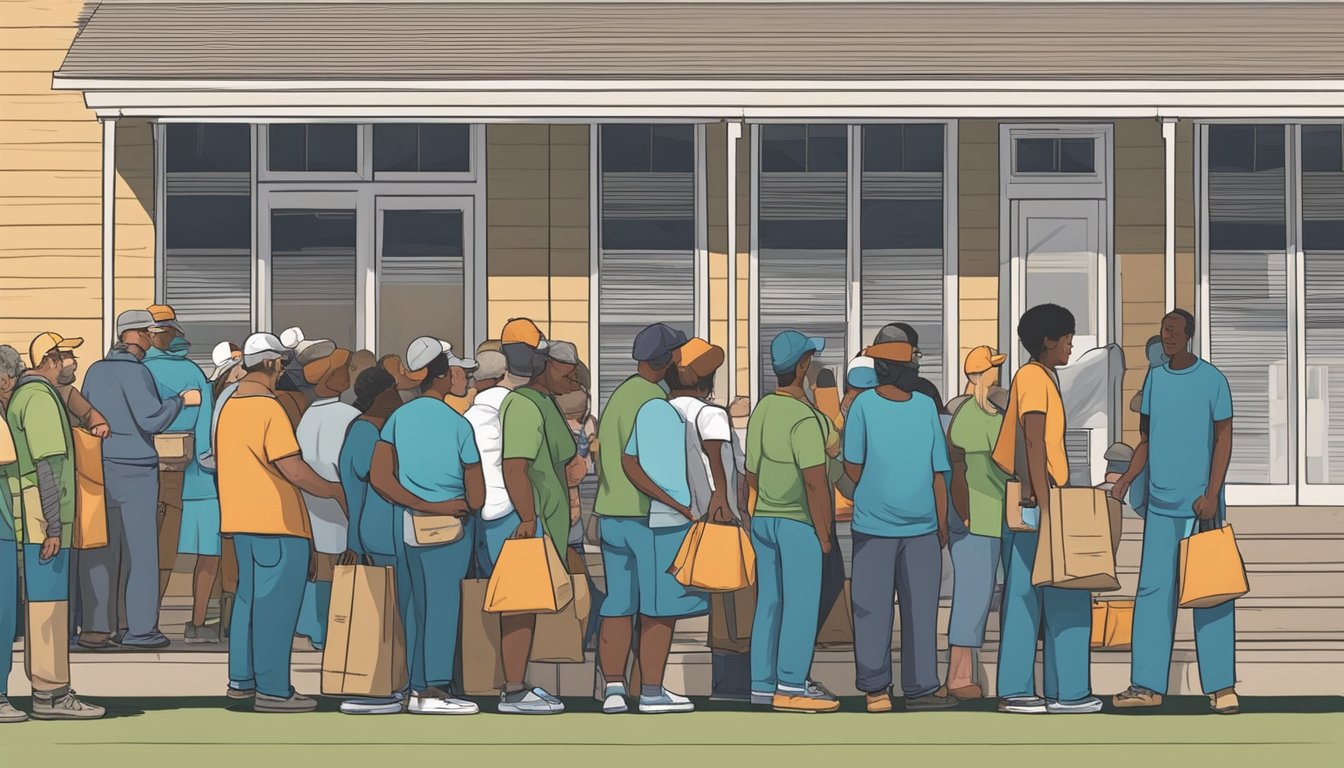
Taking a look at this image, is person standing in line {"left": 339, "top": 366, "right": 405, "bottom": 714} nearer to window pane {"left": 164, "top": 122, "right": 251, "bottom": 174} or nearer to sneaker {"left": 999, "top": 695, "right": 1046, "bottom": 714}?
sneaker {"left": 999, "top": 695, "right": 1046, "bottom": 714}

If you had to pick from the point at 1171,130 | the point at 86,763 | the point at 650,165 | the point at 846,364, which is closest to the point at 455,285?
the point at 650,165

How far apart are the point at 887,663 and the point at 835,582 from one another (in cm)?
65

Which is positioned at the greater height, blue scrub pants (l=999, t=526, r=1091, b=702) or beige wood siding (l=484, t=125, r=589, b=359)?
beige wood siding (l=484, t=125, r=589, b=359)

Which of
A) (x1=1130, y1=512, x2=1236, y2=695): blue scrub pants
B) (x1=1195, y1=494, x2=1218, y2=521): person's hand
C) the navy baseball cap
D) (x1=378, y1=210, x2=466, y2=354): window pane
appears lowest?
(x1=1130, y1=512, x2=1236, y2=695): blue scrub pants

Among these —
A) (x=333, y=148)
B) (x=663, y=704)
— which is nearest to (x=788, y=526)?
(x=663, y=704)

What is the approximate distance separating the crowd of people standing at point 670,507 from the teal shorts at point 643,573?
11 millimetres

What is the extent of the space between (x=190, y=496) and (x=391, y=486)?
2.05 meters

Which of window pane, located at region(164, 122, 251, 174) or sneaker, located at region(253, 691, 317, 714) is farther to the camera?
window pane, located at region(164, 122, 251, 174)

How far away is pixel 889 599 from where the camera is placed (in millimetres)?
11477

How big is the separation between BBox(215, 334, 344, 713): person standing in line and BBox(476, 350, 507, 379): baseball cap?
985 millimetres

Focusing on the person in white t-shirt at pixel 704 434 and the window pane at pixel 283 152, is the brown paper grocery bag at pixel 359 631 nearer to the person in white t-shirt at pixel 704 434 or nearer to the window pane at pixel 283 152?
the person in white t-shirt at pixel 704 434

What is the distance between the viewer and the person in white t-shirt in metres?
11.4

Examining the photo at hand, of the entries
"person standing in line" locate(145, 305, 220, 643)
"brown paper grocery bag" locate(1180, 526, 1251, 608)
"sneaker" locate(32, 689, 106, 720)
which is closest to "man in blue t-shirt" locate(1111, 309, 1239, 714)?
"brown paper grocery bag" locate(1180, 526, 1251, 608)

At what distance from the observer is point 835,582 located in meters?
12.0
